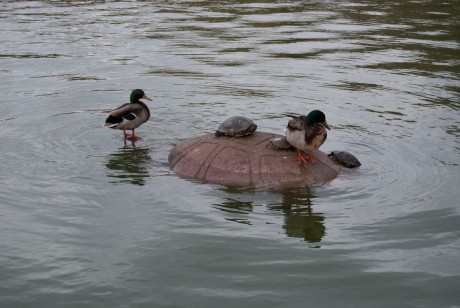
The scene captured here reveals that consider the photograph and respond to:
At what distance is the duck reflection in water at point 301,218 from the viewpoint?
6.94m

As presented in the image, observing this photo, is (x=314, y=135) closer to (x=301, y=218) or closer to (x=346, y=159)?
(x=346, y=159)

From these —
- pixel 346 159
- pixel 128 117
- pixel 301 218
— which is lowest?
pixel 301 218

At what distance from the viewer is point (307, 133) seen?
8.05 meters

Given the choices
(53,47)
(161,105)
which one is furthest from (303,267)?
(53,47)

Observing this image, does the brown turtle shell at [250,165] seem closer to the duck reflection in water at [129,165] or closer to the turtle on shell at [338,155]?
the turtle on shell at [338,155]

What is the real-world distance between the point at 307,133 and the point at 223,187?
3.85 ft

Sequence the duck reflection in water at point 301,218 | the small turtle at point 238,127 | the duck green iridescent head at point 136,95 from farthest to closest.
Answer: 1. the duck green iridescent head at point 136,95
2. the small turtle at point 238,127
3. the duck reflection in water at point 301,218

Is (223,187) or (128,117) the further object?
(128,117)

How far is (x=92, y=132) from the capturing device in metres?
10.7

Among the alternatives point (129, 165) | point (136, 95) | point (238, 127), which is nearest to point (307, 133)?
point (238, 127)

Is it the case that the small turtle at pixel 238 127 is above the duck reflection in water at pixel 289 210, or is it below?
above

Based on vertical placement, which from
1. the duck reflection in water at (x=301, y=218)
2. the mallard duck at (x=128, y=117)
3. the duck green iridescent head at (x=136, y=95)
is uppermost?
the duck green iridescent head at (x=136, y=95)

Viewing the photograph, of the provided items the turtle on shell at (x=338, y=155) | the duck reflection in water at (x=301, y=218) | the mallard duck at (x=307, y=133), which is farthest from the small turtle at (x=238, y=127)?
the duck reflection in water at (x=301, y=218)

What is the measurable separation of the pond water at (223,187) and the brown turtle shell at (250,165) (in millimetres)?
184
